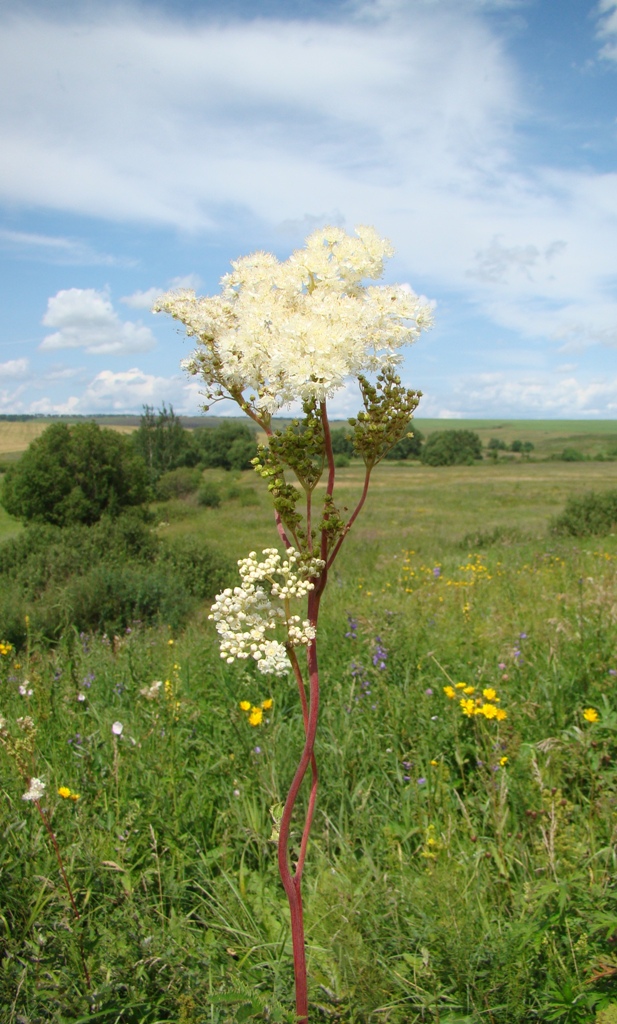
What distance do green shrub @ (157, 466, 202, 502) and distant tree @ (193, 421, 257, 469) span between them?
21.7m

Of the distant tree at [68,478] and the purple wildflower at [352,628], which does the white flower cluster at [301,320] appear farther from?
the distant tree at [68,478]

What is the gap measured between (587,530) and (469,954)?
1802cm

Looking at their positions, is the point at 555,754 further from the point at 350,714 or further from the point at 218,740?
the point at 218,740

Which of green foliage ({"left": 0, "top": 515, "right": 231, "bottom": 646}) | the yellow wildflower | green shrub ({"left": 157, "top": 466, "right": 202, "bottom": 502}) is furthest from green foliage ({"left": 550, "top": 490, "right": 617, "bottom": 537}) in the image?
green shrub ({"left": 157, "top": 466, "right": 202, "bottom": 502})

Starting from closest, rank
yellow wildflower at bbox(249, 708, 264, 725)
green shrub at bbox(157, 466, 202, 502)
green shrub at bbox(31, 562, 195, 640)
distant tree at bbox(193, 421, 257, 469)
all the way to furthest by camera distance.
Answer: yellow wildflower at bbox(249, 708, 264, 725) < green shrub at bbox(31, 562, 195, 640) < green shrub at bbox(157, 466, 202, 502) < distant tree at bbox(193, 421, 257, 469)

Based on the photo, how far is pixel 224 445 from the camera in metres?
81.6

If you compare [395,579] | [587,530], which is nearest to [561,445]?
[587,530]

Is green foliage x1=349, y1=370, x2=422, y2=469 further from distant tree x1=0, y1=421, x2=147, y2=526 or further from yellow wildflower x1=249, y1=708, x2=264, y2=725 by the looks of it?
distant tree x1=0, y1=421, x2=147, y2=526

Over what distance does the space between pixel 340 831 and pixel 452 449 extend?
10018 centimetres

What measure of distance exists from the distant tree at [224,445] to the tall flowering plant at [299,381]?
240 feet

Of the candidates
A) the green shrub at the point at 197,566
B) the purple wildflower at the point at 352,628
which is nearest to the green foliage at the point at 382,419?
the purple wildflower at the point at 352,628

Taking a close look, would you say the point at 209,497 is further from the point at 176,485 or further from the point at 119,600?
the point at 119,600

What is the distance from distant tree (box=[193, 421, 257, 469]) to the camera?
3031 inches

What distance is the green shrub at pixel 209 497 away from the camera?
5069cm
